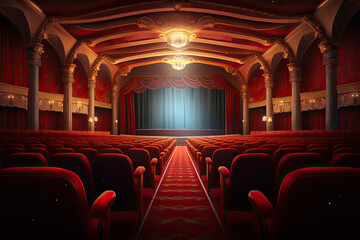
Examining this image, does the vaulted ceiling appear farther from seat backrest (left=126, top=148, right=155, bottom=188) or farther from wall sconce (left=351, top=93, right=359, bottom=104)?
seat backrest (left=126, top=148, right=155, bottom=188)

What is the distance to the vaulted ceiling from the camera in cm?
947

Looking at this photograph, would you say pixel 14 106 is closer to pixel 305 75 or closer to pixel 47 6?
pixel 47 6

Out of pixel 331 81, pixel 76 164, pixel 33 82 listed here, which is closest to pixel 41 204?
pixel 76 164

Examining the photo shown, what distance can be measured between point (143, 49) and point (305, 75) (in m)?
9.77

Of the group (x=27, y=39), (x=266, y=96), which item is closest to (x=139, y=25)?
(x=27, y=39)

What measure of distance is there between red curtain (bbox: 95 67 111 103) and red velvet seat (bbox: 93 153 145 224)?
50.9 ft

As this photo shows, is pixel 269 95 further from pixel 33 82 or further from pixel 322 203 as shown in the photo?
pixel 322 203

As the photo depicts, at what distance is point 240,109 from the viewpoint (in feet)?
62.0

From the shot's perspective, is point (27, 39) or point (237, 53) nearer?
point (27, 39)

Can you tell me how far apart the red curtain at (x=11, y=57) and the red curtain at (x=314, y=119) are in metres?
15.1

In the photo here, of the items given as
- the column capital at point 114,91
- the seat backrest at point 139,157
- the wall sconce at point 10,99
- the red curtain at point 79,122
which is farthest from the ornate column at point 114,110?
the seat backrest at point 139,157

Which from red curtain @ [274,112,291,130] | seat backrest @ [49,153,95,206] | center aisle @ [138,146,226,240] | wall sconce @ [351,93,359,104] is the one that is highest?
wall sconce @ [351,93,359,104]

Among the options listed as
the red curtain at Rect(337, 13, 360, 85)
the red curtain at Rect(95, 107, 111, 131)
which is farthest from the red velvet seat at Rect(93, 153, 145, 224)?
the red curtain at Rect(95, 107, 111, 131)

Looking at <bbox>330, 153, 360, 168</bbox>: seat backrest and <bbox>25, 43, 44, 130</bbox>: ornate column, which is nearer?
<bbox>330, 153, 360, 168</bbox>: seat backrest
